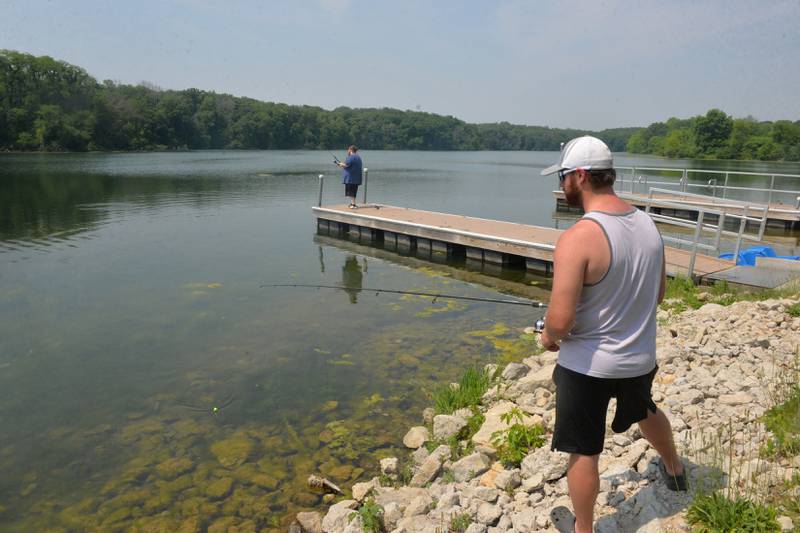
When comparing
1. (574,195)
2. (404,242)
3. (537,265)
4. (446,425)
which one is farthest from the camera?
(404,242)

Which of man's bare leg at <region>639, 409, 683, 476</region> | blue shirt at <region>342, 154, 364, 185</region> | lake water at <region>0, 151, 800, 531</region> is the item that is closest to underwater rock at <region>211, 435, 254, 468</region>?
lake water at <region>0, 151, 800, 531</region>

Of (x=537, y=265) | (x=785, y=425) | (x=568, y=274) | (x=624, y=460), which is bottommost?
(x=537, y=265)

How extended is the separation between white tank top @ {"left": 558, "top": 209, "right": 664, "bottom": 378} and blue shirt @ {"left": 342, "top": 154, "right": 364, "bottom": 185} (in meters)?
14.0

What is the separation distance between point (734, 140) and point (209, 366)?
108712 millimetres

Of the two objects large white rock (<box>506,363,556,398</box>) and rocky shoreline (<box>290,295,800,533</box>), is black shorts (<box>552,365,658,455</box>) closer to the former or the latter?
rocky shoreline (<box>290,295,800,533</box>)

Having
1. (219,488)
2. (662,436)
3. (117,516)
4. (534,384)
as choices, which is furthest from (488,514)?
(117,516)

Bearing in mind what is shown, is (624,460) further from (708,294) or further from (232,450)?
(708,294)

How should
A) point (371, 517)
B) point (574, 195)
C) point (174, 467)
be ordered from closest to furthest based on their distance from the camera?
point (574, 195)
point (371, 517)
point (174, 467)

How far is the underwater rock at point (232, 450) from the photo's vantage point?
4.91 m

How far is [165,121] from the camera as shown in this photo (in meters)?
91.9

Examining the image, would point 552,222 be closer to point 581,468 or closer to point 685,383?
point 685,383

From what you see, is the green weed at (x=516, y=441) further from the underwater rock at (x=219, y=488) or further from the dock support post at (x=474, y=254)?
the dock support post at (x=474, y=254)

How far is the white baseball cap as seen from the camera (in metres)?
2.40

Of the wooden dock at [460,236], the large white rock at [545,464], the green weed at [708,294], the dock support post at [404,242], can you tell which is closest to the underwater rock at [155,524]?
the large white rock at [545,464]
